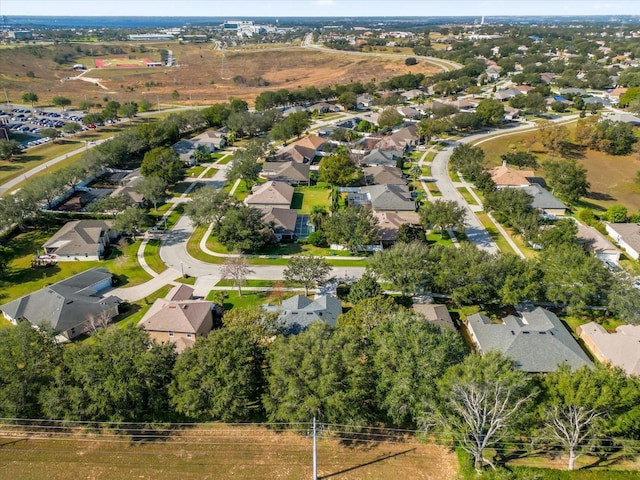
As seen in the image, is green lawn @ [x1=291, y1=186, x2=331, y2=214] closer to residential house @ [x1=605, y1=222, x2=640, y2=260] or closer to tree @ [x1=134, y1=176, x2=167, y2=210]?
tree @ [x1=134, y1=176, x2=167, y2=210]

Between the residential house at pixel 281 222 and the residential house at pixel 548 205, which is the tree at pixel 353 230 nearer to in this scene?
the residential house at pixel 281 222

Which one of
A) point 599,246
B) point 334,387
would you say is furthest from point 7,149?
point 599,246

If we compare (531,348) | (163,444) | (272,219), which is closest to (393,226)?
(272,219)

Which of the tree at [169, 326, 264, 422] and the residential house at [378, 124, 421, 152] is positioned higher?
the residential house at [378, 124, 421, 152]

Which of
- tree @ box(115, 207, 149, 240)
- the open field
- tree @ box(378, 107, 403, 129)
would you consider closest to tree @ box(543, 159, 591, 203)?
the open field

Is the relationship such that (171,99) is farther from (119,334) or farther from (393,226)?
(119,334)

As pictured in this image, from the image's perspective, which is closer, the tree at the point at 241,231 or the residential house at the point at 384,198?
the tree at the point at 241,231

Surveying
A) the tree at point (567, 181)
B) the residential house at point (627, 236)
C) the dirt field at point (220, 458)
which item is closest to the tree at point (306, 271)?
the dirt field at point (220, 458)
